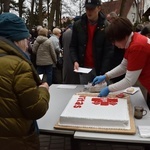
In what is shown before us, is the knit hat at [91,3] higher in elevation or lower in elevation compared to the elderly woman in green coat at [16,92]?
higher

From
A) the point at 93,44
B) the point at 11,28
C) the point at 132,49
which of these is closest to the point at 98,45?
the point at 93,44

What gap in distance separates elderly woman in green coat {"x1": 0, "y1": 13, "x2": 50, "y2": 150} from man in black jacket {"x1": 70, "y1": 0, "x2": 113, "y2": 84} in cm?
153

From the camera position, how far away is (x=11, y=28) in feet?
5.54

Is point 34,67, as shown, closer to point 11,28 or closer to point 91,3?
point 11,28

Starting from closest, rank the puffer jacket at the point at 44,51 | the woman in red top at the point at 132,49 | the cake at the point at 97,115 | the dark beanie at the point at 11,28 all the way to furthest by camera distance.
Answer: the dark beanie at the point at 11,28 → the cake at the point at 97,115 → the woman in red top at the point at 132,49 → the puffer jacket at the point at 44,51

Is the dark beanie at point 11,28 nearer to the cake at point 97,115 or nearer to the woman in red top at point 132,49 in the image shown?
the cake at point 97,115

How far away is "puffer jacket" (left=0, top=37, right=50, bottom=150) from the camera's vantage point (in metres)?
1.57

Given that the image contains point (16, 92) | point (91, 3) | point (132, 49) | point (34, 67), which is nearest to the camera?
point (16, 92)

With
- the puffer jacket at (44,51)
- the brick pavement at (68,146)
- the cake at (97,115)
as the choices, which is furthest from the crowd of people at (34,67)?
the puffer jacket at (44,51)

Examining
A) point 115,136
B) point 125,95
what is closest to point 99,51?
point 125,95

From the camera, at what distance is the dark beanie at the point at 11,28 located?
1680mm

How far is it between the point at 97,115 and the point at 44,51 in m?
4.30

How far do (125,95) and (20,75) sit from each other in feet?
4.41

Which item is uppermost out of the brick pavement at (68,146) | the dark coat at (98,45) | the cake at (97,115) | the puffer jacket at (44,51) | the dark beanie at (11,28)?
the dark beanie at (11,28)
